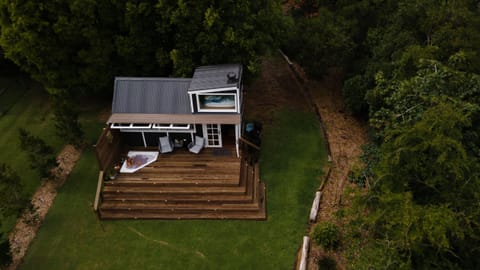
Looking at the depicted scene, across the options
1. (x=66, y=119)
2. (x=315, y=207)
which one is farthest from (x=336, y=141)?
(x=66, y=119)

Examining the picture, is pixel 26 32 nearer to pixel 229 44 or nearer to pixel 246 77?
pixel 229 44

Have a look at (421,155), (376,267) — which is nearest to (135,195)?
(376,267)

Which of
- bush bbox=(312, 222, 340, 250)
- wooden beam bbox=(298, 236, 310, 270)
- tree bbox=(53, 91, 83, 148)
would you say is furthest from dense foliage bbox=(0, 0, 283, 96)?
wooden beam bbox=(298, 236, 310, 270)

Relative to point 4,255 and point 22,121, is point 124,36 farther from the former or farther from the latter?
point 4,255

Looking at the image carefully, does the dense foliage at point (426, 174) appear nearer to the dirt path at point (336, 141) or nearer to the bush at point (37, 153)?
the dirt path at point (336, 141)

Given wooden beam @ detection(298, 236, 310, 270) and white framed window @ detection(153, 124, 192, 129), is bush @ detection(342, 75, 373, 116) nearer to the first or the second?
wooden beam @ detection(298, 236, 310, 270)
